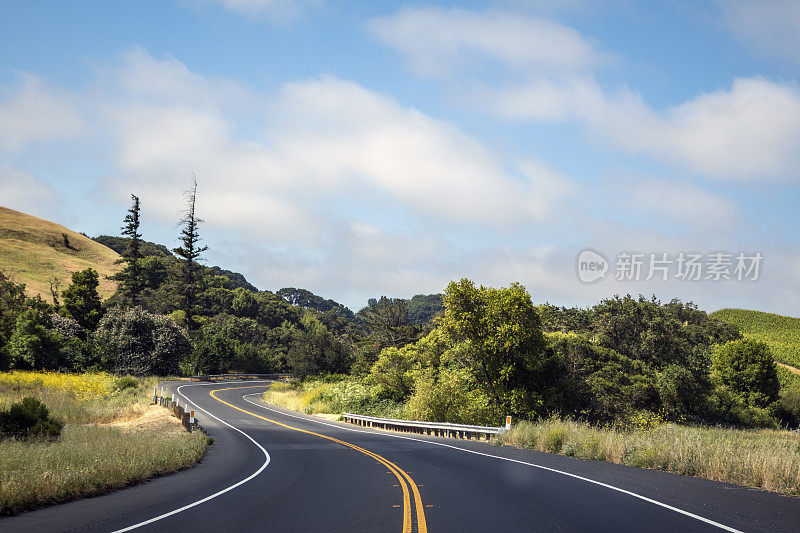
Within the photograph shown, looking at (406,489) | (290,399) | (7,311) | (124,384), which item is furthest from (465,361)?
(7,311)

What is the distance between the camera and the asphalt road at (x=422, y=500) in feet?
28.3

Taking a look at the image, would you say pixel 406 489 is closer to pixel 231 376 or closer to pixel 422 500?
pixel 422 500

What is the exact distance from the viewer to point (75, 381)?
47250mm

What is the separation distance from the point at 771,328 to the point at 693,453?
117032mm

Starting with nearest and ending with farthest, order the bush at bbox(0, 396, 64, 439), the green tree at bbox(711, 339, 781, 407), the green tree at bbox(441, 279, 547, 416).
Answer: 1. the bush at bbox(0, 396, 64, 439)
2. the green tree at bbox(441, 279, 547, 416)
3. the green tree at bbox(711, 339, 781, 407)

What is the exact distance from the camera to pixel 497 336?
37719 mm

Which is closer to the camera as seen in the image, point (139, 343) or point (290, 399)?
point (290, 399)

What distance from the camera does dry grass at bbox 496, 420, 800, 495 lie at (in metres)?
12.0

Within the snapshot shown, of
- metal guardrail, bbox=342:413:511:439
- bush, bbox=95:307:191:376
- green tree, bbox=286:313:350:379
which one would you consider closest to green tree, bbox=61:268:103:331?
bush, bbox=95:307:191:376

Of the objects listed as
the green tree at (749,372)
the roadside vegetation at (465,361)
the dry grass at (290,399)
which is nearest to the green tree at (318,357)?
the roadside vegetation at (465,361)

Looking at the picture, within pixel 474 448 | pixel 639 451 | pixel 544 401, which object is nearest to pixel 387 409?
pixel 544 401

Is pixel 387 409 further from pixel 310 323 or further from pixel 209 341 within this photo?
pixel 310 323

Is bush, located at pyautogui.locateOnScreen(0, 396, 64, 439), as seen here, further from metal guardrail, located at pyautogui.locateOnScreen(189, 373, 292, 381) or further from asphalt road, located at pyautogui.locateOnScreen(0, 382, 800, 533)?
metal guardrail, located at pyautogui.locateOnScreen(189, 373, 292, 381)

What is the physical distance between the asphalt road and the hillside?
10556 cm
